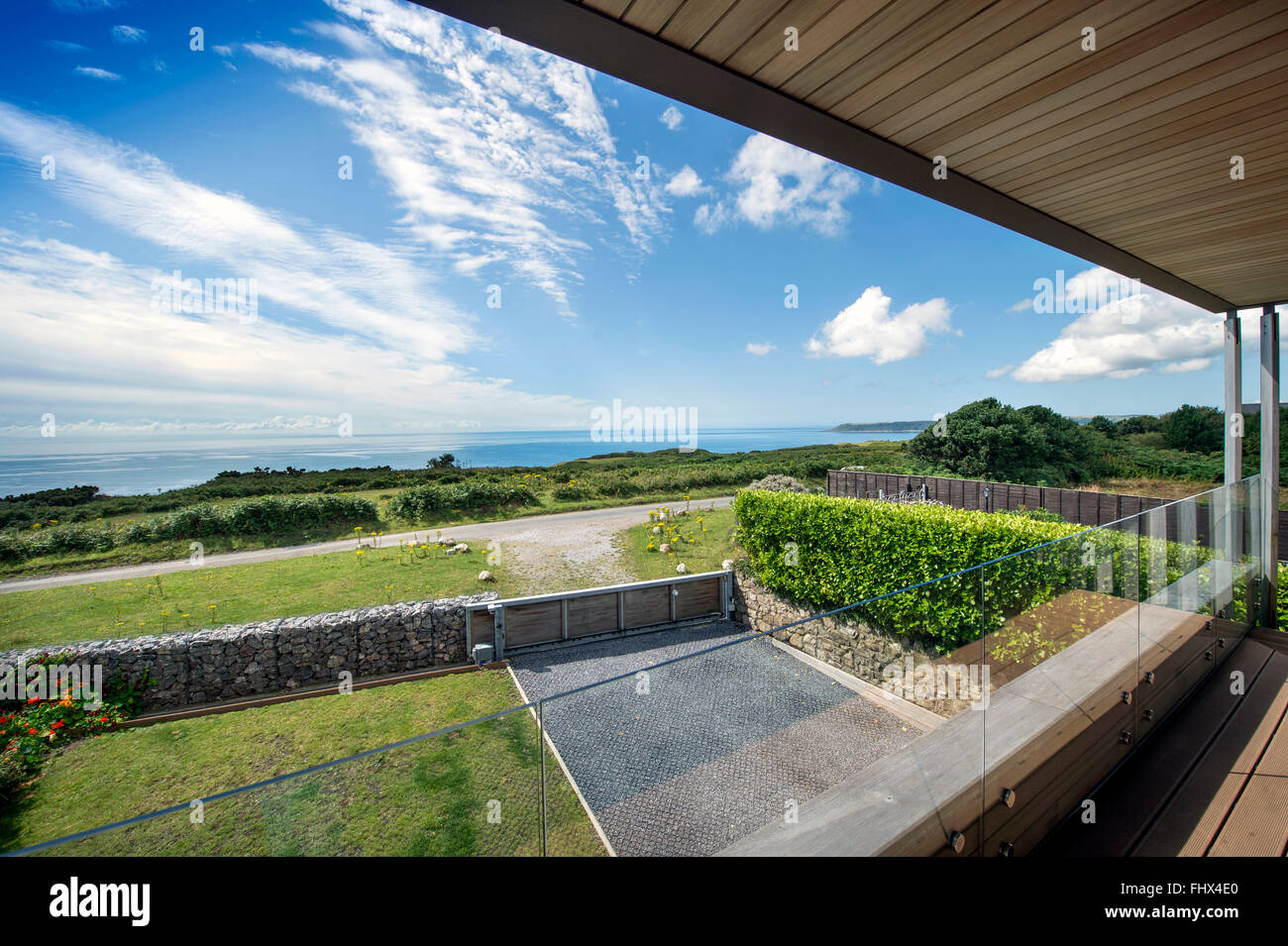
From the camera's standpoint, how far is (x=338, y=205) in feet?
45.3

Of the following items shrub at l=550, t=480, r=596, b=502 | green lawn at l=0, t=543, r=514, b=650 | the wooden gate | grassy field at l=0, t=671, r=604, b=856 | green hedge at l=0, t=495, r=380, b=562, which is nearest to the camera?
grassy field at l=0, t=671, r=604, b=856

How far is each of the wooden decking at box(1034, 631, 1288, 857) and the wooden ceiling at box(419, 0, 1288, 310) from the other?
2687mm

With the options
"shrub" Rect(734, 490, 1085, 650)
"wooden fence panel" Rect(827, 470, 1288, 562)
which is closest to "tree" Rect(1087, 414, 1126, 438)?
"wooden fence panel" Rect(827, 470, 1288, 562)

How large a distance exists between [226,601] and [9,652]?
2528mm

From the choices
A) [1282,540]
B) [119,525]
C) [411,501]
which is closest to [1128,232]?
[1282,540]

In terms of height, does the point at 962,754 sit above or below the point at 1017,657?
below

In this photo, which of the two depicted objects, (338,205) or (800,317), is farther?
(800,317)

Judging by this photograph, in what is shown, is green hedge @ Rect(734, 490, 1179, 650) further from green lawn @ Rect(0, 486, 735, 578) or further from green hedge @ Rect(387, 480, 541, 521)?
green hedge @ Rect(387, 480, 541, 521)

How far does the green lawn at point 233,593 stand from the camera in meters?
7.97

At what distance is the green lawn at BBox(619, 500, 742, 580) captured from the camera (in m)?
11.0

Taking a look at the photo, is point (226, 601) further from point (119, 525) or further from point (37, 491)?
point (37, 491)

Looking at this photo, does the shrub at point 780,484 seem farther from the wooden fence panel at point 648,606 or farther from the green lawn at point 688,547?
the wooden fence panel at point 648,606

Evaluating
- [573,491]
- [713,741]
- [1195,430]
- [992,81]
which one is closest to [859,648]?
[713,741]
